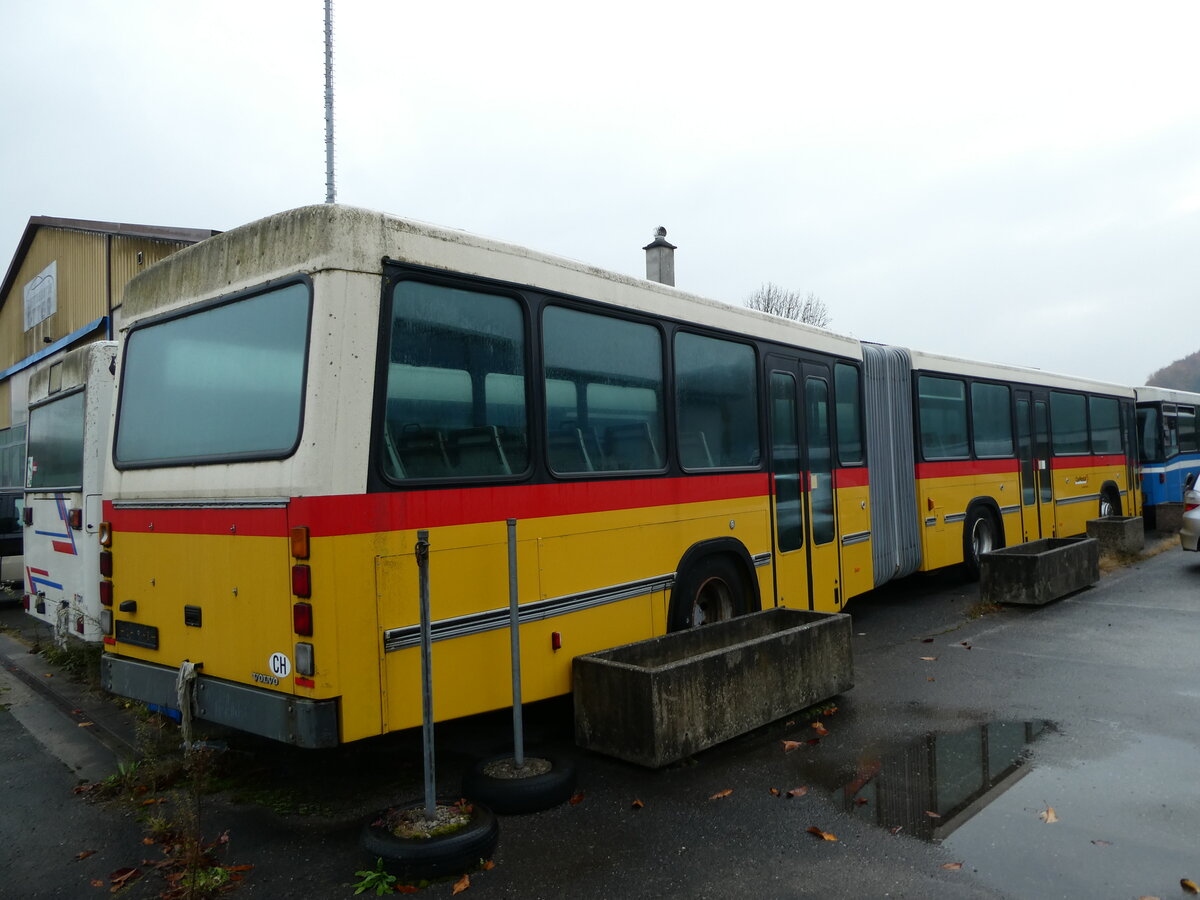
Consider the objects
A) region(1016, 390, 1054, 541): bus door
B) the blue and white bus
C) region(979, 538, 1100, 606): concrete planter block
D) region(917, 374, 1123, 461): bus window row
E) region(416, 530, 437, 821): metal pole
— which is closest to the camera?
region(416, 530, 437, 821): metal pole

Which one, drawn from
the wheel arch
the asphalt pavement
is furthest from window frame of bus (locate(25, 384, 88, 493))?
the wheel arch

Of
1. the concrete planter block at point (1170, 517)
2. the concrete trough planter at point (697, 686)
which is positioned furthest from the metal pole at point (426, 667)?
the concrete planter block at point (1170, 517)

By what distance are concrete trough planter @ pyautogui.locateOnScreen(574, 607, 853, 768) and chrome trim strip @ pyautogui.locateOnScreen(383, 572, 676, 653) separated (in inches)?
13.3

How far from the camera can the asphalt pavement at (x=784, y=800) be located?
3.85m

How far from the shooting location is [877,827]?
168 inches

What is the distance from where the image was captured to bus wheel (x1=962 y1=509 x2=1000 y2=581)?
1172cm

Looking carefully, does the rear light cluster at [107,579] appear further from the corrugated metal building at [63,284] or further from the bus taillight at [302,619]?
the corrugated metal building at [63,284]

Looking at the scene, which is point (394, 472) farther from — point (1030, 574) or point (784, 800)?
point (1030, 574)

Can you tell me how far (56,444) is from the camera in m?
8.91

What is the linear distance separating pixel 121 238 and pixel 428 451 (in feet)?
58.3

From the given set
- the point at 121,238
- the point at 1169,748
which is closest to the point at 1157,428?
the point at 1169,748

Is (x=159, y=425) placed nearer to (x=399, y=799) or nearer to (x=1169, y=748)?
(x=399, y=799)

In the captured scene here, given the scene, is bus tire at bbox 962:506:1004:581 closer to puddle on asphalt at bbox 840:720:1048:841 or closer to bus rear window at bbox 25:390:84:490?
puddle on asphalt at bbox 840:720:1048:841

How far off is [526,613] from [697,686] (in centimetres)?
114
